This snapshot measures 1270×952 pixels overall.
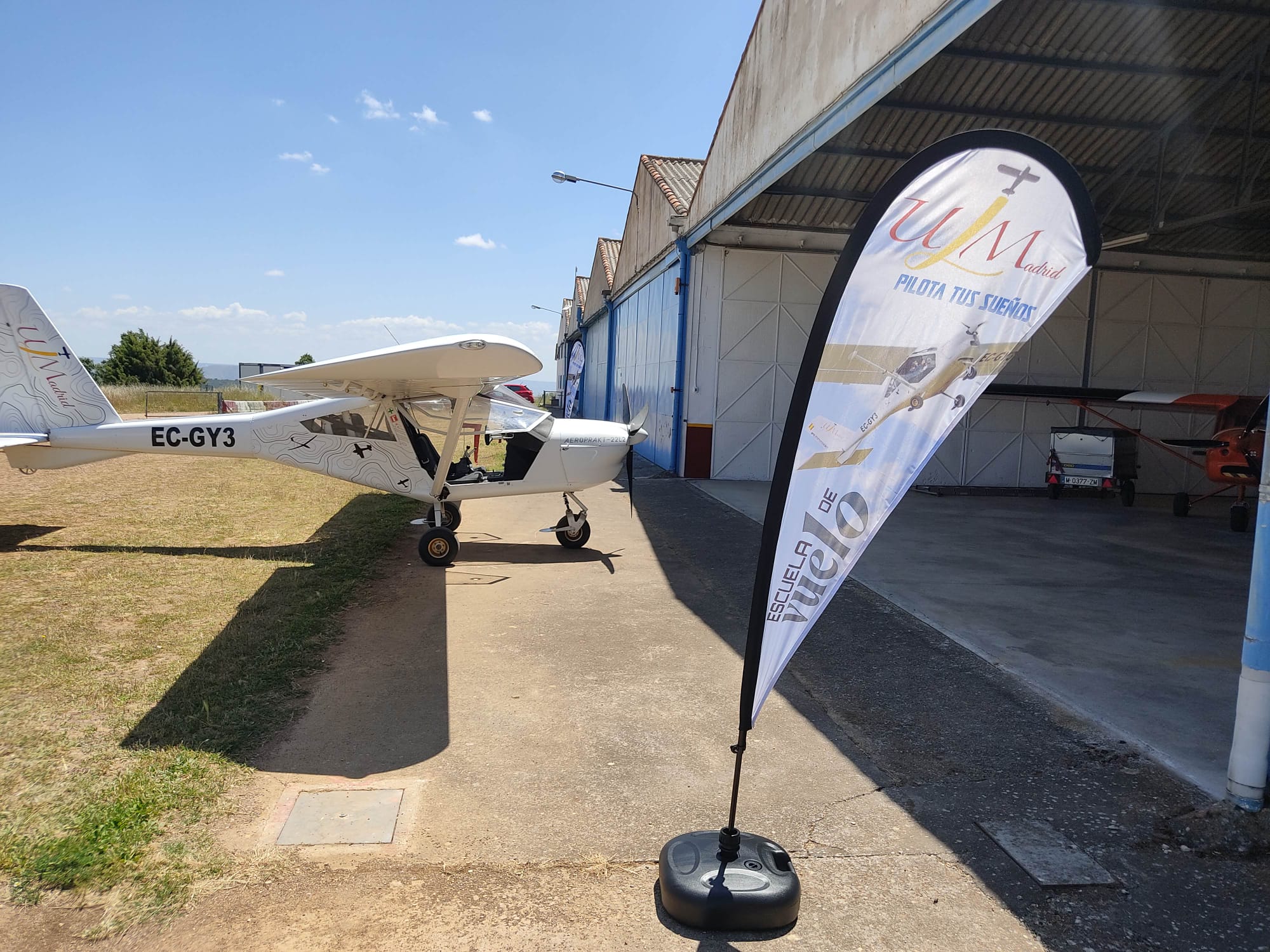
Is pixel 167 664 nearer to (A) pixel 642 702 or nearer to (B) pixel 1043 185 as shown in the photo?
(A) pixel 642 702

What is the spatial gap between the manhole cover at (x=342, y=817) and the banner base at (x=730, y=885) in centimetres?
127

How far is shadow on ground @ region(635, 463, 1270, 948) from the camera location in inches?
113

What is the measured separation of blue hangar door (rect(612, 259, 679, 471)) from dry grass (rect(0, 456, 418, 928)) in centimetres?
780

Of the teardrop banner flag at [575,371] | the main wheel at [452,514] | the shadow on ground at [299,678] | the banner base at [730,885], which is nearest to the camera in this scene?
the banner base at [730,885]

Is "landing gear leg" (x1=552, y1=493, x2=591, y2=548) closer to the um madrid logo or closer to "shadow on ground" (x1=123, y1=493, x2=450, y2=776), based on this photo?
"shadow on ground" (x1=123, y1=493, x2=450, y2=776)

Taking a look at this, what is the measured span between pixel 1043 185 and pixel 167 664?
5660 mm

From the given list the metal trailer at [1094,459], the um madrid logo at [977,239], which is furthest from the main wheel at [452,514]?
the metal trailer at [1094,459]

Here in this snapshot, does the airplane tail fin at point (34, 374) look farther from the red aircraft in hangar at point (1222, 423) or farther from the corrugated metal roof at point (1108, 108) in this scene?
the red aircraft in hangar at point (1222, 423)

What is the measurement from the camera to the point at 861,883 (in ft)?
10.0

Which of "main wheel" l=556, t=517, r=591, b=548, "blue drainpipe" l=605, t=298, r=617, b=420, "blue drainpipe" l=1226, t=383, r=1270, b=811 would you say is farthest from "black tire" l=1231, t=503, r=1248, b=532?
"blue drainpipe" l=605, t=298, r=617, b=420

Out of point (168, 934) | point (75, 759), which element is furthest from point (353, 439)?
point (168, 934)

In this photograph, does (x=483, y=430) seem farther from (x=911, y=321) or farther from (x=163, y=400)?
(x=163, y=400)

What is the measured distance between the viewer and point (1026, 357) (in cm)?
1650

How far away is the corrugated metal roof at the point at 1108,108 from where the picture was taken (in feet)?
29.0
